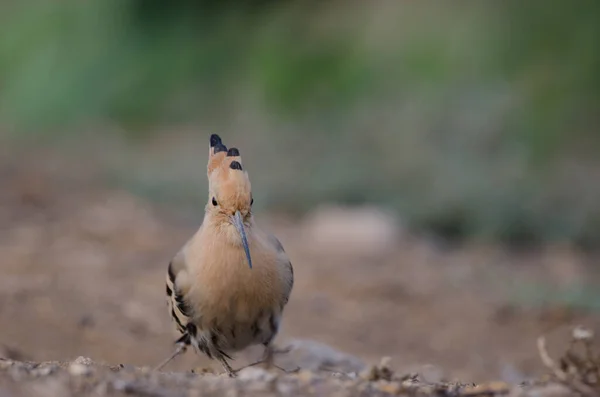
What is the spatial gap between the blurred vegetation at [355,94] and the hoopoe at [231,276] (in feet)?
13.6

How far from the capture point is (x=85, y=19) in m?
10.9

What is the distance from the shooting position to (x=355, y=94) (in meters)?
9.61

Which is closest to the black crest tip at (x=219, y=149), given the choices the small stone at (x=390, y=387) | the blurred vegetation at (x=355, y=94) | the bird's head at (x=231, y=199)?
the bird's head at (x=231, y=199)

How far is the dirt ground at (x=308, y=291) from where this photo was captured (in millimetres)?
4742

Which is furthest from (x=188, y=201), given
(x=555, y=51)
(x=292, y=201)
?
(x=555, y=51)

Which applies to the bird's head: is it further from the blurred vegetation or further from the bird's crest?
the blurred vegetation

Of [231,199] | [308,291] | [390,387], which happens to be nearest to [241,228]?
[231,199]

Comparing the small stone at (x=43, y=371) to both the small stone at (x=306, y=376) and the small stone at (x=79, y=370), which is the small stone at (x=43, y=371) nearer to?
the small stone at (x=79, y=370)

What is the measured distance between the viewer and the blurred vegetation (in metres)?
8.11

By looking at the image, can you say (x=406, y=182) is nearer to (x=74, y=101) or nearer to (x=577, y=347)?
(x=577, y=347)

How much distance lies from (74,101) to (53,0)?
121 cm

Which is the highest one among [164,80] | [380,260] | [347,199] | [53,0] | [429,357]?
[53,0]

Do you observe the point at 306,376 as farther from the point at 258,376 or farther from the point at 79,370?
the point at 79,370

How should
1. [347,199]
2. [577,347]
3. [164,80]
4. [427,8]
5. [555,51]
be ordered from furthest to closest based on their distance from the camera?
[164,80]
[427,8]
[555,51]
[347,199]
[577,347]
